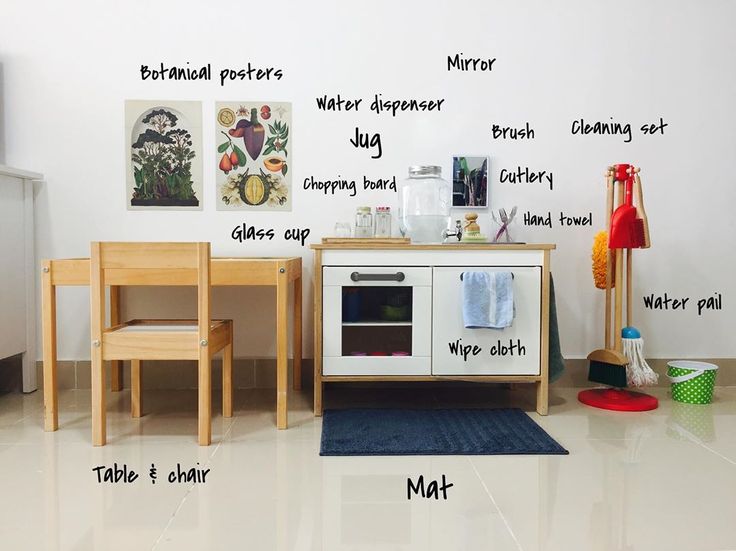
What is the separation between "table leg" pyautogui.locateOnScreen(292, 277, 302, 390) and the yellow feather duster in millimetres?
1398

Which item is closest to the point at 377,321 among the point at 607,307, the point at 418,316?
the point at 418,316

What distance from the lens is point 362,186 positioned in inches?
124

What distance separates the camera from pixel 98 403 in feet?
7.43

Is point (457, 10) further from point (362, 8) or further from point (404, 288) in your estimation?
point (404, 288)

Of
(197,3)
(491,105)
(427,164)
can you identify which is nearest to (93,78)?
(197,3)

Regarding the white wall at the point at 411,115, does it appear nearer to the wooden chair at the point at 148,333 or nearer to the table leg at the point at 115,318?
the table leg at the point at 115,318

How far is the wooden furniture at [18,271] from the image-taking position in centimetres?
284

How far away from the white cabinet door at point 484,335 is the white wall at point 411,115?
1.91 feet

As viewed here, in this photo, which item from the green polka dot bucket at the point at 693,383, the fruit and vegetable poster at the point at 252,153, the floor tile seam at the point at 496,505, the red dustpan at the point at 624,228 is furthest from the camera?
the fruit and vegetable poster at the point at 252,153

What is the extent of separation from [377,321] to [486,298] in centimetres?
46

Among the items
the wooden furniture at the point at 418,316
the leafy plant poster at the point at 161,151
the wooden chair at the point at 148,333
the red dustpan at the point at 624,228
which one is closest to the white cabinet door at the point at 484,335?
the wooden furniture at the point at 418,316

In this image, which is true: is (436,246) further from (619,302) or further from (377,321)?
(619,302)

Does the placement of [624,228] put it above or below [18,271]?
above

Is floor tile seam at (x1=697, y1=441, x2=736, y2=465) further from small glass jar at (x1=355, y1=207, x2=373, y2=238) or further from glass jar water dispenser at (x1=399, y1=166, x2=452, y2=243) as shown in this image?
small glass jar at (x1=355, y1=207, x2=373, y2=238)
